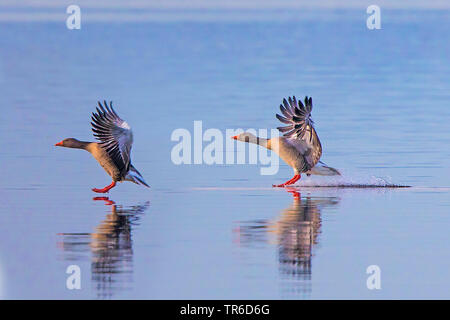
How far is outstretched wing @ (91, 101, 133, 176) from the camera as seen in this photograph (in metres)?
16.5

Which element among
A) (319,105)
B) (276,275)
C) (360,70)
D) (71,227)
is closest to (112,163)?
(71,227)

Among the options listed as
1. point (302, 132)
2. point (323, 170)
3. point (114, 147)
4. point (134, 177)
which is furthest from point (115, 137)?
point (323, 170)

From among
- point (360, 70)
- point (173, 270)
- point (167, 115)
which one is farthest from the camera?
point (360, 70)

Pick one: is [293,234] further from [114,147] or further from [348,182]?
[348,182]

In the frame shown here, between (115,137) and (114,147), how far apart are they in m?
0.15

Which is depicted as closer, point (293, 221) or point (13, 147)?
point (293, 221)

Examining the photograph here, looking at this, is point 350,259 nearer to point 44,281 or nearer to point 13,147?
point 44,281

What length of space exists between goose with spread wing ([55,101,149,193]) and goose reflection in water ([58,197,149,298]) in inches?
69.4

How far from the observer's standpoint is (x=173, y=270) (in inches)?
477

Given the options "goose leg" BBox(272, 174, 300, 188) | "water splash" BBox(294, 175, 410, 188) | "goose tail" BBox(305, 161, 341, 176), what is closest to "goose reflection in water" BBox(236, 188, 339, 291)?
"goose leg" BBox(272, 174, 300, 188)

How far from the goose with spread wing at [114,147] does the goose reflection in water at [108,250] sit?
5.78 feet

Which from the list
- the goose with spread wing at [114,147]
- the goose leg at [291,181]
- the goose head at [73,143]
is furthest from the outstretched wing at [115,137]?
the goose leg at [291,181]

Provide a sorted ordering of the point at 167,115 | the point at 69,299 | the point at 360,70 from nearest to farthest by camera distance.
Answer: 1. the point at 69,299
2. the point at 167,115
3. the point at 360,70

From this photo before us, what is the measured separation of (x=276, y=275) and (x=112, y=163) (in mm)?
5285
